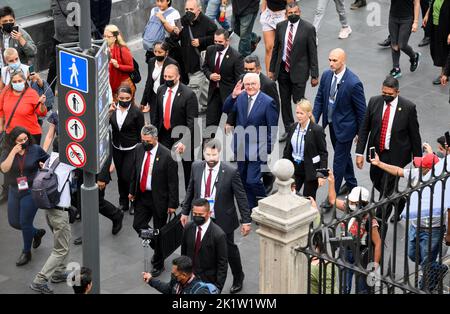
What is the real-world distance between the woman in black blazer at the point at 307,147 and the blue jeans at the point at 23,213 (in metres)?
3.05

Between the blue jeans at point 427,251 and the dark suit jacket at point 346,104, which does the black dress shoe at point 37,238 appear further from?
the blue jeans at point 427,251

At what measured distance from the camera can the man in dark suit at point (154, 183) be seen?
43.1ft

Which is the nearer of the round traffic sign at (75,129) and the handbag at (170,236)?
the round traffic sign at (75,129)

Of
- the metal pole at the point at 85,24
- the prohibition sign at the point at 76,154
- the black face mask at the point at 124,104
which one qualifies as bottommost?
the black face mask at the point at 124,104

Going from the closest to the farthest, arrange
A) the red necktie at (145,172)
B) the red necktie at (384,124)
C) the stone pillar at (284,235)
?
1. the stone pillar at (284,235)
2. the red necktie at (145,172)
3. the red necktie at (384,124)

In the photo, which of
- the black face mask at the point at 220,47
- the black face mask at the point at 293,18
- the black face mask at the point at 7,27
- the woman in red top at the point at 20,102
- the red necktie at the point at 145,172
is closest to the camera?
the red necktie at the point at 145,172

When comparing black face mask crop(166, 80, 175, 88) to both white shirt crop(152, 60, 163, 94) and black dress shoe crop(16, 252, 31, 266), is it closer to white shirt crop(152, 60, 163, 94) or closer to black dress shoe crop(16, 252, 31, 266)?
white shirt crop(152, 60, 163, 94)

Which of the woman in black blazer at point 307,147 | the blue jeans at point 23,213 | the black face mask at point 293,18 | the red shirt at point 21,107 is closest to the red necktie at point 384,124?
the woman in black blazer at point 307,147

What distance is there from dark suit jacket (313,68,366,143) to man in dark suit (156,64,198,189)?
1633 mm

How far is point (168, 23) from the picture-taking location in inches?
688

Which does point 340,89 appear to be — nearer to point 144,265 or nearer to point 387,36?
point 144,265

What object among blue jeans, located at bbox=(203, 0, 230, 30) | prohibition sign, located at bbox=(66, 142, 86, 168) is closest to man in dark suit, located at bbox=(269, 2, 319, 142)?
blue jeans, located at bbox=(203, 0, 230, 30)

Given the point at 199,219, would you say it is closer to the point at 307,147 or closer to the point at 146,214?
the point at 146,214

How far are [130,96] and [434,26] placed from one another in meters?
5.96
